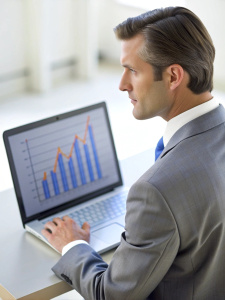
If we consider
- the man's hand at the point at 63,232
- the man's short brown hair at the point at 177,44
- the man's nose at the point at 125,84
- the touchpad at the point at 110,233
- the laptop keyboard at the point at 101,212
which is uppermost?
the man's short brown hair at the point at 177,44

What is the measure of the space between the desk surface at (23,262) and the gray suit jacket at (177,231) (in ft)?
0.50

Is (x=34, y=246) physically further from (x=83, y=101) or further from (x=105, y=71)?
(x=105, y=71)

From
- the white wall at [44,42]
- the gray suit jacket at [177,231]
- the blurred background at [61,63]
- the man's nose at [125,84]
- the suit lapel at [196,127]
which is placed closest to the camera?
the gray suit jacket at [177,231]

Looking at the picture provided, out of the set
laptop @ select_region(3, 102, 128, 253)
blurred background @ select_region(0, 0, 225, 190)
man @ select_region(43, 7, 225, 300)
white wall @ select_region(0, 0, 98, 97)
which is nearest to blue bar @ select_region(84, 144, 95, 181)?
laptop @ select_region(3, 102, 128, 253)

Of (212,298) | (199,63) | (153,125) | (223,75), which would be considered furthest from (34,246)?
(223,75)

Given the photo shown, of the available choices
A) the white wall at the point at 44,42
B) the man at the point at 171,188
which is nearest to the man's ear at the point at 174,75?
the man at the point at 171,188

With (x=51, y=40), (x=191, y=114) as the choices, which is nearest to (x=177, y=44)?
(x=191, y=114)

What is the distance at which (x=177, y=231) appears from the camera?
1.54 m

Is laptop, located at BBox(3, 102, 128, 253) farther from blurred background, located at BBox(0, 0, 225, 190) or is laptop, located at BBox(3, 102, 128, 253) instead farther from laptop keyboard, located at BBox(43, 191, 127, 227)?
blurred background, located at BBox(0, 0, 225, 190)

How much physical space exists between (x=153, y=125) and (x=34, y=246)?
3318mm

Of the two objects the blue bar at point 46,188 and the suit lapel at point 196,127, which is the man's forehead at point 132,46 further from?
the blue bar at point 46,188

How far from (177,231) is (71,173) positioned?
2.32 feet

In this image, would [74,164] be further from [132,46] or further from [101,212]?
[132,46]

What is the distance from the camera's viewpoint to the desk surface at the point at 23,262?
1709mm
